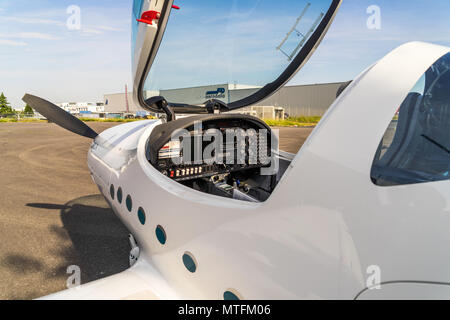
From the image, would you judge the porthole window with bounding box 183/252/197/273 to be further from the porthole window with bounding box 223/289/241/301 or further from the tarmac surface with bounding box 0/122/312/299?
the tarmac surface with bounding box 0/122/312/299

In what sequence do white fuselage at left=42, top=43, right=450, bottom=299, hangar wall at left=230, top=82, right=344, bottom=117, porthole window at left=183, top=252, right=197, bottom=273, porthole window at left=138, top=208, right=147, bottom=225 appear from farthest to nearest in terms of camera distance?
hangar wall at left=230, top=82, right=344, bottom=117
porthole window at left=138, top=208, right=147, bottom=225
porthole window at left=183, top=252, right=197, bottom=273
white fuselage at left=42, top=43, right=450, bottom=299

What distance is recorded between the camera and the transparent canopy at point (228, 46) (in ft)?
6.93

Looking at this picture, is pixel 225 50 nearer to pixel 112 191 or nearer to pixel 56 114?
pixel 112 191

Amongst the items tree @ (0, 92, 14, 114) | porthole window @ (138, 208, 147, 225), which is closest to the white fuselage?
porthole window @ (138, 208, 147, 225)

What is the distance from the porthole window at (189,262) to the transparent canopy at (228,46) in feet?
4.80

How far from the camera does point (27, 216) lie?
132 inches

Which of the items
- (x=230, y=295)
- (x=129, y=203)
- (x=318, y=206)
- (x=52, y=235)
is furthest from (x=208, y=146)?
(x=52, y=235)

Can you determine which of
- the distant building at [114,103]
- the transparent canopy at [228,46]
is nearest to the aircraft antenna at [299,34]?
the transparent canopy at [228,46]

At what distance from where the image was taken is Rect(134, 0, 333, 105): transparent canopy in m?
2.11

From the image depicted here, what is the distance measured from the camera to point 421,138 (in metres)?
0.74

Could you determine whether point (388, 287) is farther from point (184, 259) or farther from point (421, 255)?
point (184, 259)

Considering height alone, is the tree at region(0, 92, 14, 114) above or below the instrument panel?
above

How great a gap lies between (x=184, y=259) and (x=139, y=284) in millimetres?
399

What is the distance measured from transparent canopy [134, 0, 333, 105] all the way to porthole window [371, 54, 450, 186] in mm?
1573
